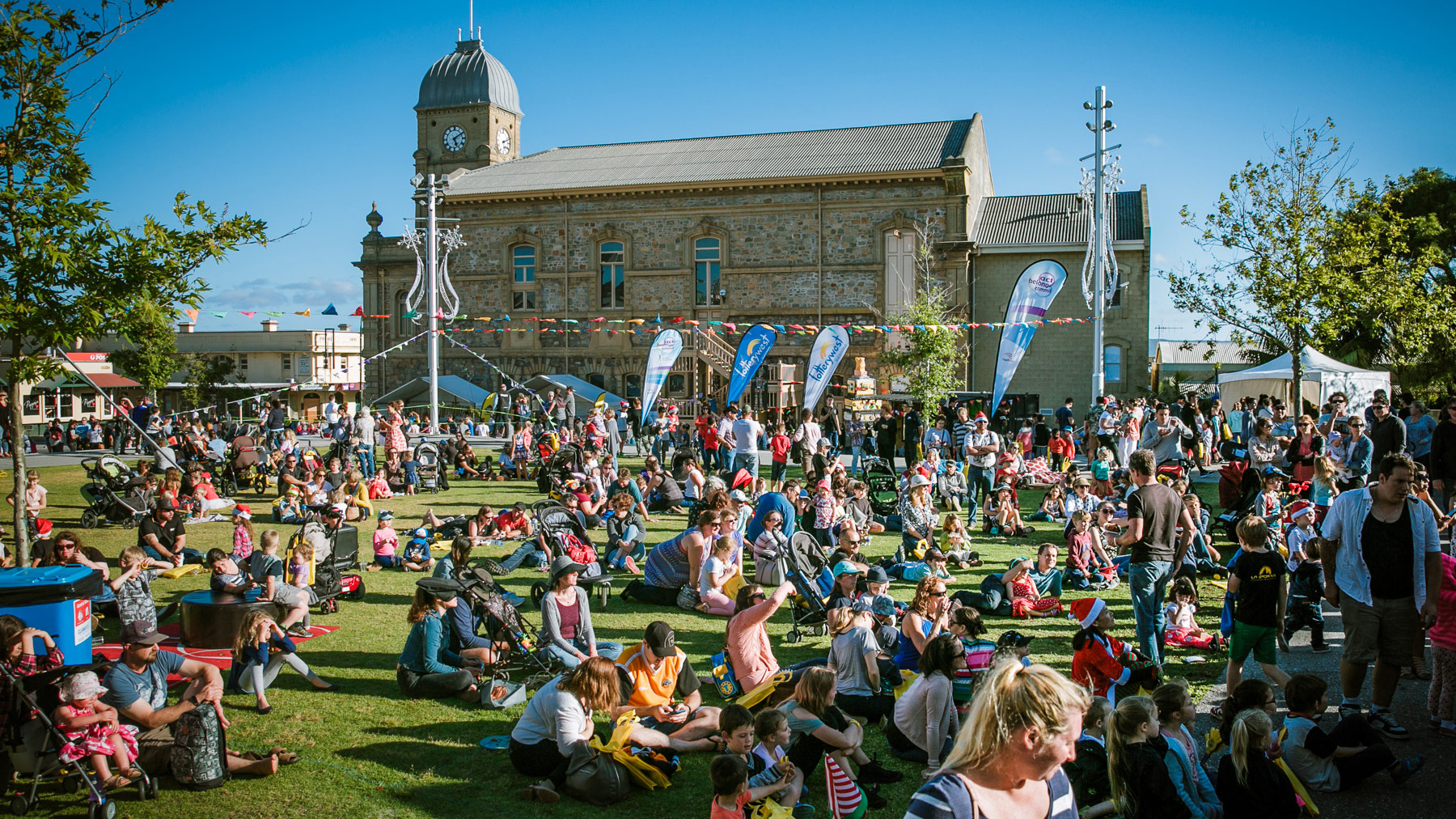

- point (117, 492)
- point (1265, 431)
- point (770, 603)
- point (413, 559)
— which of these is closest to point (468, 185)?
point (117, 492)

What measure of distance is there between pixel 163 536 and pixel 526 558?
445 cm

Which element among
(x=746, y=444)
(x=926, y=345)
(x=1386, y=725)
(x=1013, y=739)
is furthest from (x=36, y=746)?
(x=926, y=345)

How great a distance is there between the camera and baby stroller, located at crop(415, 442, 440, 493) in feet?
66.0

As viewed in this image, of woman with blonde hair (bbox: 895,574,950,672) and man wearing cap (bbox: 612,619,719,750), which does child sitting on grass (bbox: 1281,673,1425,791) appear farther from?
man wearing cap (bbox: 612,619,719,750)

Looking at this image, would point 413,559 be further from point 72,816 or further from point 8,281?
point 72,816

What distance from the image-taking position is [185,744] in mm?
5598

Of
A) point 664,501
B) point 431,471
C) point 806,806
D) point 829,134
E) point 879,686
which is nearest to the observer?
point 806,806

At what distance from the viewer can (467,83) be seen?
51.6m

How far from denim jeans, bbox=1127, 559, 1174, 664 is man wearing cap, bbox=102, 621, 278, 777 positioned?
604cm

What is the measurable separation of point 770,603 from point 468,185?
120 feet

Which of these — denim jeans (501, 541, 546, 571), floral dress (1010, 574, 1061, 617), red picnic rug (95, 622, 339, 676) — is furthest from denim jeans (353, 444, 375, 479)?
floral dress (1010, 574, 1061, 617)

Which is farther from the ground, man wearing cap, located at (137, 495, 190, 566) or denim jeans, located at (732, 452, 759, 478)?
denim jeans, located at (732, 452, 759, 478)

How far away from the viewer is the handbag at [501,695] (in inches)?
276

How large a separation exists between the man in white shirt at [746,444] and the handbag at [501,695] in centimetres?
961
